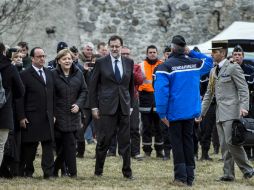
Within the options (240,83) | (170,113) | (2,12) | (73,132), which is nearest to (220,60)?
(240,83)

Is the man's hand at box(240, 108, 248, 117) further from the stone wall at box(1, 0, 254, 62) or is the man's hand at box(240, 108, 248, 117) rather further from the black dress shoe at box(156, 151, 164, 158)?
the stone wall at box(1, 0, 254, 62)

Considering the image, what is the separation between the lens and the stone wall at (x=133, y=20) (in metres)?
20.5

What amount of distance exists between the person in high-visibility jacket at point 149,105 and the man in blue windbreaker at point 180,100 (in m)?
4.05

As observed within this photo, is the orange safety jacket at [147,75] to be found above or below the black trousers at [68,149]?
above

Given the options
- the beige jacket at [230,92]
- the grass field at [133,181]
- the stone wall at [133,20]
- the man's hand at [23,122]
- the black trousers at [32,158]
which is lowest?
the grass field at [133,181]

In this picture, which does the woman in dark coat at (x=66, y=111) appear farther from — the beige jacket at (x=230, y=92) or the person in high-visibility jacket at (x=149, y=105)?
the person in high-visibility jacket at (x=149, y=105)

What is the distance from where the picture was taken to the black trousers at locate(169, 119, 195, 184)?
33.0ft

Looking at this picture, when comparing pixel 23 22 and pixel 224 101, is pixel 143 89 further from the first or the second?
pixel 23 22

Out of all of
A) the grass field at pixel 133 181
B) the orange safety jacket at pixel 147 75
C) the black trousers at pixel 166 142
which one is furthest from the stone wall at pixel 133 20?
the grass field at pixel 133 181

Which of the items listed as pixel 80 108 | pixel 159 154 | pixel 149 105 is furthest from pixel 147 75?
pixel 80 108

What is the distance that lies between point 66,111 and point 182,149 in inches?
70.0

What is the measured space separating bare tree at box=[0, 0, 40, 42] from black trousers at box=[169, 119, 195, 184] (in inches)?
414

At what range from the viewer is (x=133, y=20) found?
832 inches

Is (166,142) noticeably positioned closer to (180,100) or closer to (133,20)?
(180,100)
